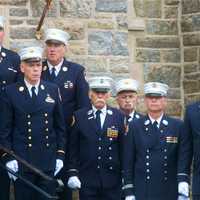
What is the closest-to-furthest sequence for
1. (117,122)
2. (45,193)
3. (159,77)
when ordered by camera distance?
1. (45,193)
2. (117,122)
3. (159,77)

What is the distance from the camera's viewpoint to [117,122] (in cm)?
861

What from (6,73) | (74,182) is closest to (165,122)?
(74,182)

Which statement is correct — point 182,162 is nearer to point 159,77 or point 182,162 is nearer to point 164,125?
point 164,125

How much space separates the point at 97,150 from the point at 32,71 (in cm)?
99

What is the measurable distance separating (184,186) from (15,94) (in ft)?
5.95

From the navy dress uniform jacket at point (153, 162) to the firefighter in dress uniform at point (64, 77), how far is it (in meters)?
0.87

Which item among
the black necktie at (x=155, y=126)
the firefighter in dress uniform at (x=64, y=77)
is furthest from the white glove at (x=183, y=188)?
the firefighter in dress uniform at (x=64, y=77)

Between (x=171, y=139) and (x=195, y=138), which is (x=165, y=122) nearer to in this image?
(x=171, y=139)

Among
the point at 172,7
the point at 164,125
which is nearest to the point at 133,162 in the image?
the point at 164,125

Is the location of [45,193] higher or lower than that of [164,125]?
lower

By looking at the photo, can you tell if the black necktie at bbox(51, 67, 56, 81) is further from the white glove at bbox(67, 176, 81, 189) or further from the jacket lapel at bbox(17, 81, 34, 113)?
the white glove at bbox(67, 176, 81, 189)

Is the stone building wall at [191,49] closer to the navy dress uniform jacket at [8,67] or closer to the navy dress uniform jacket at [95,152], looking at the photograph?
the navy dress uniform jacket at [95,152]

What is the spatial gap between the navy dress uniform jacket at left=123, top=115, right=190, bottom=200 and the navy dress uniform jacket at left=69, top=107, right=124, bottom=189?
0.69 ft

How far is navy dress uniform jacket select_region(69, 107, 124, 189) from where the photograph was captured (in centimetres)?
848
